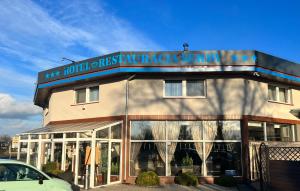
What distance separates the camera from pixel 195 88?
1708 centimetres

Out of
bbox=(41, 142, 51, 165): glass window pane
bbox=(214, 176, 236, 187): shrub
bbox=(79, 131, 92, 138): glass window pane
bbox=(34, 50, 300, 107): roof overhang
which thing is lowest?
bbox=(214, 176, 236, 187): shrub

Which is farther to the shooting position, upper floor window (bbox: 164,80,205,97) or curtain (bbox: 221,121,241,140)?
upper floor window (bbox: 164,80,205,97)

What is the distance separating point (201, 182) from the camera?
15938mm

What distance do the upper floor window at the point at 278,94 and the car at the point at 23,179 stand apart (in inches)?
493

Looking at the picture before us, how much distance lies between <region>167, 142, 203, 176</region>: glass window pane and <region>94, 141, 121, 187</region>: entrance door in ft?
8.48

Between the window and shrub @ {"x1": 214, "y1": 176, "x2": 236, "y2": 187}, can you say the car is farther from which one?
shrub @ {"x1": 214, "y1": 176, "x2": 236, "y2": 187}

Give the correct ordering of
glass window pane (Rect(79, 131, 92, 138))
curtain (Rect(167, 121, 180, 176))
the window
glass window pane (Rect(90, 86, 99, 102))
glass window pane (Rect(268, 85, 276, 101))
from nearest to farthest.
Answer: the window
glass window pane (Rect(79, 131, 92, 138))
curtain (Rect(167, 121, 180, 176))
glass window pane (Rect(268, 85, 276, 101))
glass window pane (Rect(90, 86, 99, 102))

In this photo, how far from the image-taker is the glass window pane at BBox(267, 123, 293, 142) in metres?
17.5

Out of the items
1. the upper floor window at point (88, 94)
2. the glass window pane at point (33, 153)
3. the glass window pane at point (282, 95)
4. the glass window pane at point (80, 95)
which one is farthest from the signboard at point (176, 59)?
the glass window pane at point (33, 153)

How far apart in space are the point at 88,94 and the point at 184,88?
5555mm

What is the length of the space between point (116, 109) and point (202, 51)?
530 cm

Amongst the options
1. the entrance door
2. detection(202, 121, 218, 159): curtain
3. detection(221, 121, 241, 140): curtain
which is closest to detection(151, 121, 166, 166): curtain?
the entrance door

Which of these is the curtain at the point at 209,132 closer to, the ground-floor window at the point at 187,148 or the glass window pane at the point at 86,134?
the ground-floor window at the point at 187,148

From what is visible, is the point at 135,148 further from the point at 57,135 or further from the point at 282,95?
the point at 282,95
